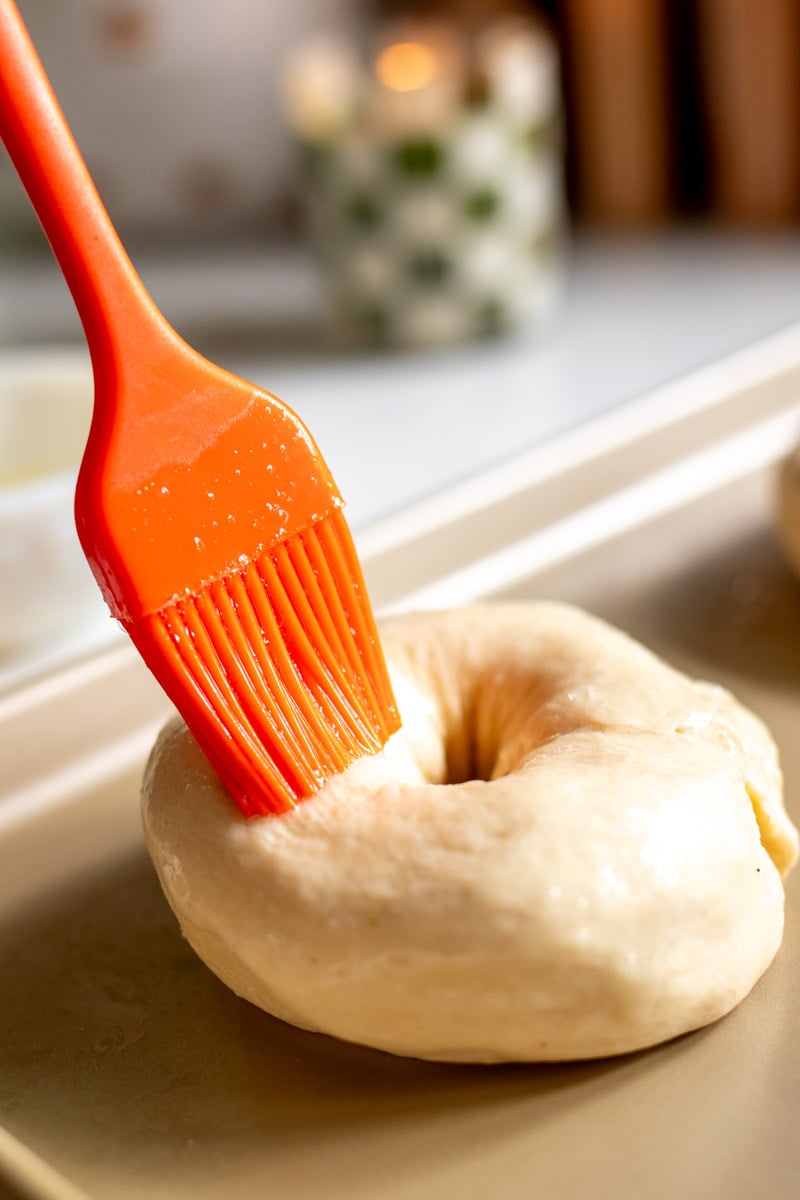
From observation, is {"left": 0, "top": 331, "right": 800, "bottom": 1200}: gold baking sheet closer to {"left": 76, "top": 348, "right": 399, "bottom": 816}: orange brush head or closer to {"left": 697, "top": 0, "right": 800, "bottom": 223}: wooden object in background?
{"left": 76, "top": 348, "right": 399, "bottom": 816}: orange brush head

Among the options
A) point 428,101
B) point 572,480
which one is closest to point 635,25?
point 428,101

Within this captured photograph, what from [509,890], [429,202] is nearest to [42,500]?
[509,890]

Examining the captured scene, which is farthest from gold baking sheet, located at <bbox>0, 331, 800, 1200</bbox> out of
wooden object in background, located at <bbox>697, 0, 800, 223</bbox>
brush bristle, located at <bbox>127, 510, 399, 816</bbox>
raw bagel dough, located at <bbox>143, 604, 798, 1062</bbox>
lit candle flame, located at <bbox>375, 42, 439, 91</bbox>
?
wooden object in background, located at <bbox>697, 0, 800, 223</bbox>

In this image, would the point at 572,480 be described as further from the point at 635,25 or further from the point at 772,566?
the point at 635,25

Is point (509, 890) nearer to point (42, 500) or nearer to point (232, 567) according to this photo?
point (232, 567)

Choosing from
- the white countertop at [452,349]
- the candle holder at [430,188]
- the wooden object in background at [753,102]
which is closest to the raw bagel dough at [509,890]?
the white countertop at [452,349]

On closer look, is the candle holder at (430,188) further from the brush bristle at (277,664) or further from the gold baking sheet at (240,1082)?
the brush bristle at (277,664)
